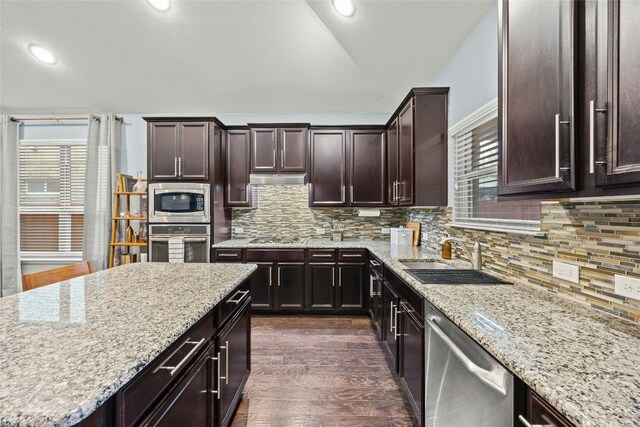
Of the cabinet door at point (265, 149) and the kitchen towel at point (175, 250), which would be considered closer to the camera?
the kitchen towel at point (175, 250)

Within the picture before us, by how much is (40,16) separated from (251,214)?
10.0 ft

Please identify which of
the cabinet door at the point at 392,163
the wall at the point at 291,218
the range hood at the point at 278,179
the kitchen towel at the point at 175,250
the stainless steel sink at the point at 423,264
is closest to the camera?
the stainless steel sink at the point at 423,264

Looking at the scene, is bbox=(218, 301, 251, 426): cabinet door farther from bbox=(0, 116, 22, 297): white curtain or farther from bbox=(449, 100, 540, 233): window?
bbox=(0, 116, 22, 297): white curtain

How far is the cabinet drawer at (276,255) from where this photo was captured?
11.6 ft

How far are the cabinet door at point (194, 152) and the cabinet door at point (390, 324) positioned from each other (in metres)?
2.53

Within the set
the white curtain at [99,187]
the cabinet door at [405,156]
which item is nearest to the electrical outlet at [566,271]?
the cabinet door at [405,156]

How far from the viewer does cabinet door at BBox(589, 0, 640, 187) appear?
750 mm

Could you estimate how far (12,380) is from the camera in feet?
2.18

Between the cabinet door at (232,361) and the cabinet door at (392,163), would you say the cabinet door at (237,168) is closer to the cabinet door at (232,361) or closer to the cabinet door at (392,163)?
the cabinet door at (392,163)

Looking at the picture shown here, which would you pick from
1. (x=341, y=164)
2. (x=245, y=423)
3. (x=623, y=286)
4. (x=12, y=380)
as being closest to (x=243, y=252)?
(x=341, y=164)

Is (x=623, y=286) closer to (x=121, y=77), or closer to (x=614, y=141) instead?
(x=614, y=141)

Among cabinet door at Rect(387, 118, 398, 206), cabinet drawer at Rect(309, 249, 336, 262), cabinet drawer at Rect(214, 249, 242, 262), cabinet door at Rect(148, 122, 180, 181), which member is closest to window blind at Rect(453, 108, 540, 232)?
cabinet door at Rect(387, 118, 398, 206)

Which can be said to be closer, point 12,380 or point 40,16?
point 12,380

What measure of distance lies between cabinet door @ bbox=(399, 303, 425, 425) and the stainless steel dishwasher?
79 mm
